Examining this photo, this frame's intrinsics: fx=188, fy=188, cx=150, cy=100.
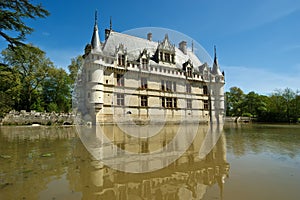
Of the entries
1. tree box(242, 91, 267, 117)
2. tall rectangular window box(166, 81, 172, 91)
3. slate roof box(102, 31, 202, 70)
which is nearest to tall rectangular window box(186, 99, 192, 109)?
tall rectangular window box(166, 81, 172, 91)

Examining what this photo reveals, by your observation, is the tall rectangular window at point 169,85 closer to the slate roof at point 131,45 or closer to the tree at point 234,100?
the slate roof at point 131,45

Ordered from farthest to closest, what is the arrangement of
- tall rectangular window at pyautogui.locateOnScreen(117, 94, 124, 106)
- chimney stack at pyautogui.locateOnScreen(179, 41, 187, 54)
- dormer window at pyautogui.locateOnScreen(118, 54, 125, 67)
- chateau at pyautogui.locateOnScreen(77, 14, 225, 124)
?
chimney stack at pyautogui.locateOnScreen(179, 41, 187, 54)
dormer window at pyautogui.locateOnScreen(118, 54, 125, 67)
tall rectangular window at pyautogui.locateOnScreen(117, 94, 124, 106)
chateau at pyautogui.locateOnScreen(77, 14, 225, 124)

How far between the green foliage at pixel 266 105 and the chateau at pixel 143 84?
2121 centimetres

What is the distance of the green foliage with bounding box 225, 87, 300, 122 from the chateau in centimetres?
2121

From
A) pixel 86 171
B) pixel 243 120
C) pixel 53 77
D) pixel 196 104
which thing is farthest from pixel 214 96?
pixel 86 171

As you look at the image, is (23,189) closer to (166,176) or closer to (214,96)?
(166,176)

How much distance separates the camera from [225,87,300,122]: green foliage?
45656 millimetres

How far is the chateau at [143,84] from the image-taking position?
22969mm

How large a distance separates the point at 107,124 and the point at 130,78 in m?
7.14

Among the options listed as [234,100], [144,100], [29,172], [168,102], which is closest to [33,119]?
[144,100]

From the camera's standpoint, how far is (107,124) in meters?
22.8

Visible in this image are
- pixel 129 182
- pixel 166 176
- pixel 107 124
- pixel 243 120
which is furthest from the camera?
pixel 243 120

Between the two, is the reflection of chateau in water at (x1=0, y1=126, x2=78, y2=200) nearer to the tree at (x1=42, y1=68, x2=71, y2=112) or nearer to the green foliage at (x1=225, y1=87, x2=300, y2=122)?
the tree at (x1=42, y1=68, x2=71, y2=112)

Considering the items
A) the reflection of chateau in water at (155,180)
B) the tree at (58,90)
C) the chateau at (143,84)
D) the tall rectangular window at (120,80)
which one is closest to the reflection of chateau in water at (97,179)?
the reflection of chateau in water at (155,180)
